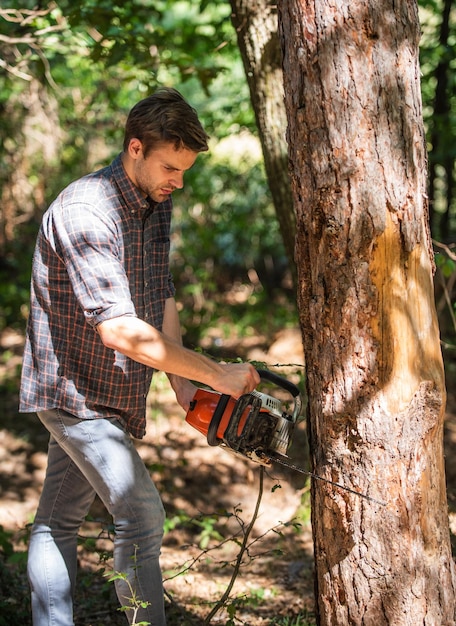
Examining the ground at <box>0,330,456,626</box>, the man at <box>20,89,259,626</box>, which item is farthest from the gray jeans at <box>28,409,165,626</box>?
the ground at <box>0,330,456,626</box>

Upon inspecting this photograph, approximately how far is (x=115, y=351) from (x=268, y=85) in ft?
6.17

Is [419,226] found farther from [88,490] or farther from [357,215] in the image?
[88,490]

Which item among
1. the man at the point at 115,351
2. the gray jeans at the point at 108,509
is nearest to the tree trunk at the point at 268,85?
the man at the point at 115,351

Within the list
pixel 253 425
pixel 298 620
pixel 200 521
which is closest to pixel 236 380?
pixel 253 425

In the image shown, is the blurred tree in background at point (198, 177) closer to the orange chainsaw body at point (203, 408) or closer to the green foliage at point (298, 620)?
the orange chainsaw body at point (203, 408)

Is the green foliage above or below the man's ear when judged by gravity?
below

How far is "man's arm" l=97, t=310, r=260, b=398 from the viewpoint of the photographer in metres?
2.12

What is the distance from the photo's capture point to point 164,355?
2164 mm

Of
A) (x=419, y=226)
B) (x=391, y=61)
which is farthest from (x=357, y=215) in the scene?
(x=391, y=61)

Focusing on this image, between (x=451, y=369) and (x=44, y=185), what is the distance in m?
5.88

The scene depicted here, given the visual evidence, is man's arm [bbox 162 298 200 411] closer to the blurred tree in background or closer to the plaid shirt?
the plaid shirt

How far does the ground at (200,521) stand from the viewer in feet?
10.3

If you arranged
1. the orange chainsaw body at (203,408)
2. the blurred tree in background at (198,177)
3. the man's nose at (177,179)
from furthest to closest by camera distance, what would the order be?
the blurred tree in background at (198,177) → the orange chainsaw body at (203,408) → the man's nose at (177,179)

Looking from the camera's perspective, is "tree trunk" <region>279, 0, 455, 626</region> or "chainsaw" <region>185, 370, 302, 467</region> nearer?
"tree trunk" <region>279, 0, 455, 626</region>
